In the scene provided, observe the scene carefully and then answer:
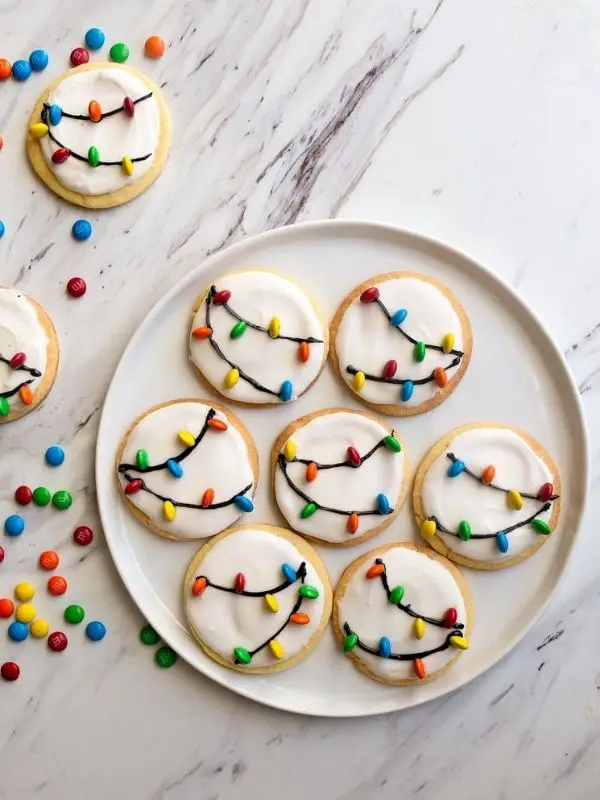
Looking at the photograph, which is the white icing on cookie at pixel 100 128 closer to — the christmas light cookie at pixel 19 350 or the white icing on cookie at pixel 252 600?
the christmas light cookie at pixel 19 350

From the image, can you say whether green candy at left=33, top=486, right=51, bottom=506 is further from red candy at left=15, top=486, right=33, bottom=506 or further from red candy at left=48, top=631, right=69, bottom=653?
red candy at left=48, top=631, right=69, bottom=653

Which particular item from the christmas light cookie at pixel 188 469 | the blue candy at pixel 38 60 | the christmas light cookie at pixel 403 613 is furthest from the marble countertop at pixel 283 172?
the christmas light cookie at pixel 403 613

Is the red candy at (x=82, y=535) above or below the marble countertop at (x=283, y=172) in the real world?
below

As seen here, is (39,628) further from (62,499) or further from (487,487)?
(487,487)

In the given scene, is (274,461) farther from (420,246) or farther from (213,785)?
(213,785)

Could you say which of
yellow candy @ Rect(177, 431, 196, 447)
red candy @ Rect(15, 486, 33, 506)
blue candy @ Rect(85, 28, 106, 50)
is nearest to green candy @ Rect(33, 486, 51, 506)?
red candy @ Rect(15, 486, 33, 506)

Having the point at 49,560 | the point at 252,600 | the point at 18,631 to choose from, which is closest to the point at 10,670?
the point at 18,631
